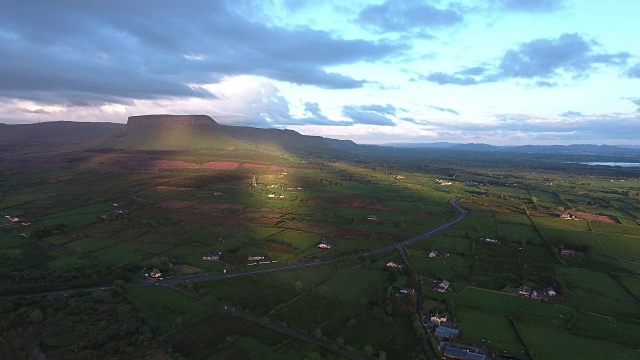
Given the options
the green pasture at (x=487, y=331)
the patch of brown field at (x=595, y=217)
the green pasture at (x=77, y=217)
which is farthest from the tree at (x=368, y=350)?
the patch of brown field at (x=595, y=217)

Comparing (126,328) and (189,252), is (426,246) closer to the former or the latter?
(189,252)

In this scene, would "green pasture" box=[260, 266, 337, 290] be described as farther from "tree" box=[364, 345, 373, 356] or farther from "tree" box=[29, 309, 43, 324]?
"tree" box=[29, 309, 43, 324]

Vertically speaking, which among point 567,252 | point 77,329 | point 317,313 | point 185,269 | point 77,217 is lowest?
point 77,217

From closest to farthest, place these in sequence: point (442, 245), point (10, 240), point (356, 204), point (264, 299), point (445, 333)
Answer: point (445, 333)
point (264, 299)
point (442, 245)
point (10, 240)
point (356, 204)

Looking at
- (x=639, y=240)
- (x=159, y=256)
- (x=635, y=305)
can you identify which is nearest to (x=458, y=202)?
(x=639, y=240)

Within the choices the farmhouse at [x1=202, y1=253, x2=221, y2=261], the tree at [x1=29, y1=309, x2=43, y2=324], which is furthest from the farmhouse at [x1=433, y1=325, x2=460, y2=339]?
the tree at [x1=29, y1=309, x2=43, y2=324]

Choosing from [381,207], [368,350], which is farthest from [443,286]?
[381,207]

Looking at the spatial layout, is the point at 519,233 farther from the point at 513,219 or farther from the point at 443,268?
the point at 443,268
